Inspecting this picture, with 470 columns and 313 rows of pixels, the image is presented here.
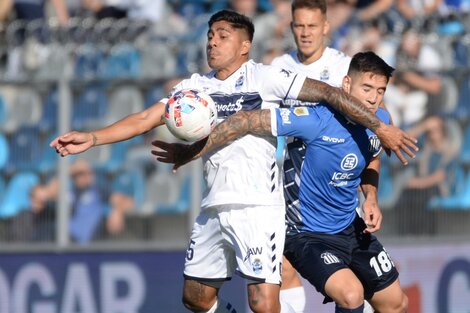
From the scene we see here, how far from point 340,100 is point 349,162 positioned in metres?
0.55

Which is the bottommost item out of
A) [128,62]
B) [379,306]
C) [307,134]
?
[379,306]

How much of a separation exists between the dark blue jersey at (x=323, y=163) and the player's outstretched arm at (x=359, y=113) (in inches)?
6.7

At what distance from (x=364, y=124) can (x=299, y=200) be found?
0.85m

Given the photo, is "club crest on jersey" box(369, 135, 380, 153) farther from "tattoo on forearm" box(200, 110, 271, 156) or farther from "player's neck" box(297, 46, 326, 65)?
"player's neck" box(297, 46, 326, 65)

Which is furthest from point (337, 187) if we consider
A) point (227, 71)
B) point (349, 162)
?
point (227, 71)

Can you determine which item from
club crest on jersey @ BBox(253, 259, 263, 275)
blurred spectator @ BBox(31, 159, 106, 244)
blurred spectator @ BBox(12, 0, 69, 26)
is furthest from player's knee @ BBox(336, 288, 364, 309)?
blurred spectator @ BBox(12, 0, 69, 26)

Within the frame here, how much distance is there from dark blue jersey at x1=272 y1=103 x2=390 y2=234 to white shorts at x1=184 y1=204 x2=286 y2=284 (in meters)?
0.24

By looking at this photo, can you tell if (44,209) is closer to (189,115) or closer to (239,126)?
(239,126)

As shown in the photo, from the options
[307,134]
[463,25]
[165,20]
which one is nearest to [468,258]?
[463,25]

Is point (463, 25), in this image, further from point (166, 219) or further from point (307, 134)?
point (307, 134)

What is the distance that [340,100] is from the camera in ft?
24.4

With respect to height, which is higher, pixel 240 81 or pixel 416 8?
pixel 416 8

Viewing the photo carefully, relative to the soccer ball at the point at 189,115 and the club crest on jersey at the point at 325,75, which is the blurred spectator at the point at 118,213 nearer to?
the club crest on jersey at the point at 325,75

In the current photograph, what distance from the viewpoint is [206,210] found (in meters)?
7.91
